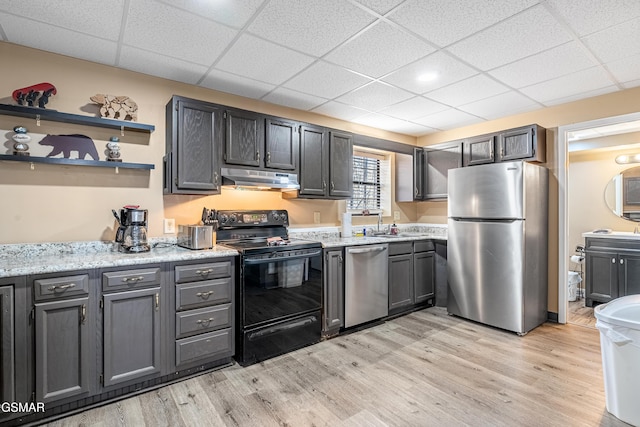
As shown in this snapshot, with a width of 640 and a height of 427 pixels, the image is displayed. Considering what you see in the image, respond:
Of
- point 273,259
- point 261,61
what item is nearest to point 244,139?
point 261,61

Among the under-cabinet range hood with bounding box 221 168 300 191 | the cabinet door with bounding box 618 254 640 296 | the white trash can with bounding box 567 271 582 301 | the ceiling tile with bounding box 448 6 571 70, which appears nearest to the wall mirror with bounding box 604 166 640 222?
the cabinet door with bounding box 618 254 640 296

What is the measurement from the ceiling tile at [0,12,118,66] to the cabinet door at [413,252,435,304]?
3.63 meters

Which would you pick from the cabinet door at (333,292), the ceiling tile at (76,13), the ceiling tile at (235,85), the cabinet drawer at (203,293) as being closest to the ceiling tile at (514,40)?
the ceiling tile at (235,85)

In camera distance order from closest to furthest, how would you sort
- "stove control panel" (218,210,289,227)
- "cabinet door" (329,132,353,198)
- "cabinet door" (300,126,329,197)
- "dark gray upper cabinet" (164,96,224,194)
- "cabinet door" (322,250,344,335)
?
"dark gray upper cabinet" (164,96,224,194), "stove control panel" (218,210,289,227), "cabinet door" (322,250,344,335), "cabinet door" (300,126,329,197), "cabinet door" (329,132,353,198)

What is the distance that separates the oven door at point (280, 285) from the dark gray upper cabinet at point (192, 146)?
0.79 metres

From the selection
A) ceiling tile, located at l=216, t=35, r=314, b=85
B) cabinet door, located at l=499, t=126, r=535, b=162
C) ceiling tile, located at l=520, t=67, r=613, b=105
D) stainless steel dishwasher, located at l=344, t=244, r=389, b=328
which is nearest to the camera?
ceiling tile, located at l=216, t=35, r=314, b=85

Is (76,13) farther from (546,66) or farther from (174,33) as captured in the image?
(546,66)

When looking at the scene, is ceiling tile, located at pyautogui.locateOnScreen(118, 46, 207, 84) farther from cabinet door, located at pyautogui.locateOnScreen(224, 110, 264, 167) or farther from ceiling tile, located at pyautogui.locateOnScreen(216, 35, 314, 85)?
cabinet door, located at pyautogui.locateOnScreen(224, 110, 264, 167)

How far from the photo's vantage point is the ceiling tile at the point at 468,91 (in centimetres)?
292

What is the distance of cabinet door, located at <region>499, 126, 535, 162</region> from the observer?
139 inches

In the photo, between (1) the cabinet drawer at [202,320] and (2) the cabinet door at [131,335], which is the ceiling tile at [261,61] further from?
(1) the cabinet drawer at [202,320]

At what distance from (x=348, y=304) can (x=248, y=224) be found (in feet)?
4.28

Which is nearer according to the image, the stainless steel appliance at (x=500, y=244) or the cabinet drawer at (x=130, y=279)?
the cabinet drawer at (x=130, y=279)
